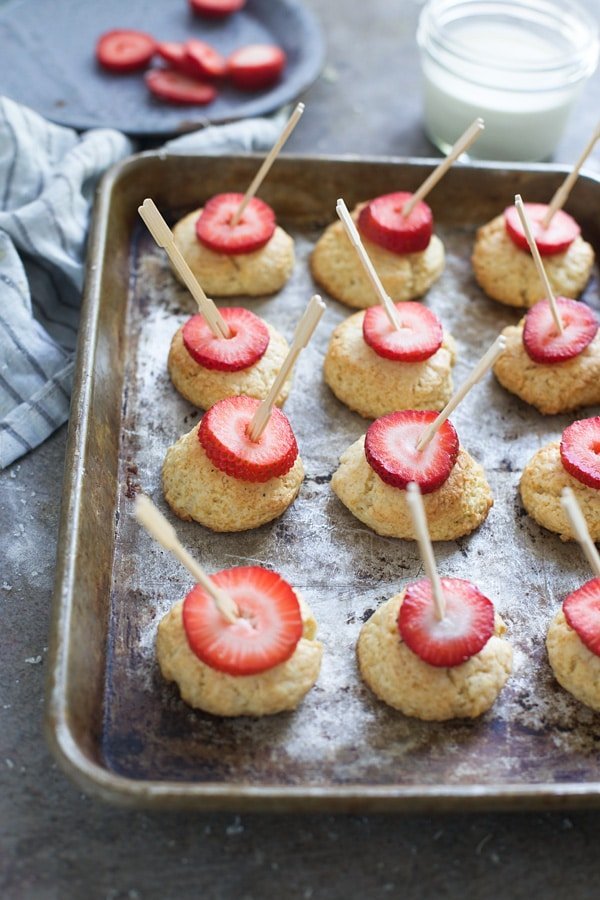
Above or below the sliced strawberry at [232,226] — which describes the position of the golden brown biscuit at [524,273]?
above

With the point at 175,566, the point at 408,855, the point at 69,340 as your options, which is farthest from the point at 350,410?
the point at 408,855

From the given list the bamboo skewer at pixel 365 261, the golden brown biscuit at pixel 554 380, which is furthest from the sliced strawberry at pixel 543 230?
the bamboo skewer at pixel 365 261

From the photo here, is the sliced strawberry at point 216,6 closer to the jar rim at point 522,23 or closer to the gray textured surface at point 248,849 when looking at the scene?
the jar rim at point 522,23

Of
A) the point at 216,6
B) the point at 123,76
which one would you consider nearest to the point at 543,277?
the point at 123,76

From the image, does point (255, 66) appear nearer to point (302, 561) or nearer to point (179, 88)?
point (179, 88)

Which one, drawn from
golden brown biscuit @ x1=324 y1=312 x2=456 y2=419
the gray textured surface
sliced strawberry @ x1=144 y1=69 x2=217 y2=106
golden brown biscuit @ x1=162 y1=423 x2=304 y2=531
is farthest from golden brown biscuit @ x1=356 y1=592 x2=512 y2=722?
sliced strawberry @ x1=144 y1=69 x2=217 y2=106

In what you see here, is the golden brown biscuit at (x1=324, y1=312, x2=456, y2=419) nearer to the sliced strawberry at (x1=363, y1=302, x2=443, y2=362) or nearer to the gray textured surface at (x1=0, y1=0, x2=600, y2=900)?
the sliced strawberry at (x1=363, y1=302, x2=443, y2=362)
